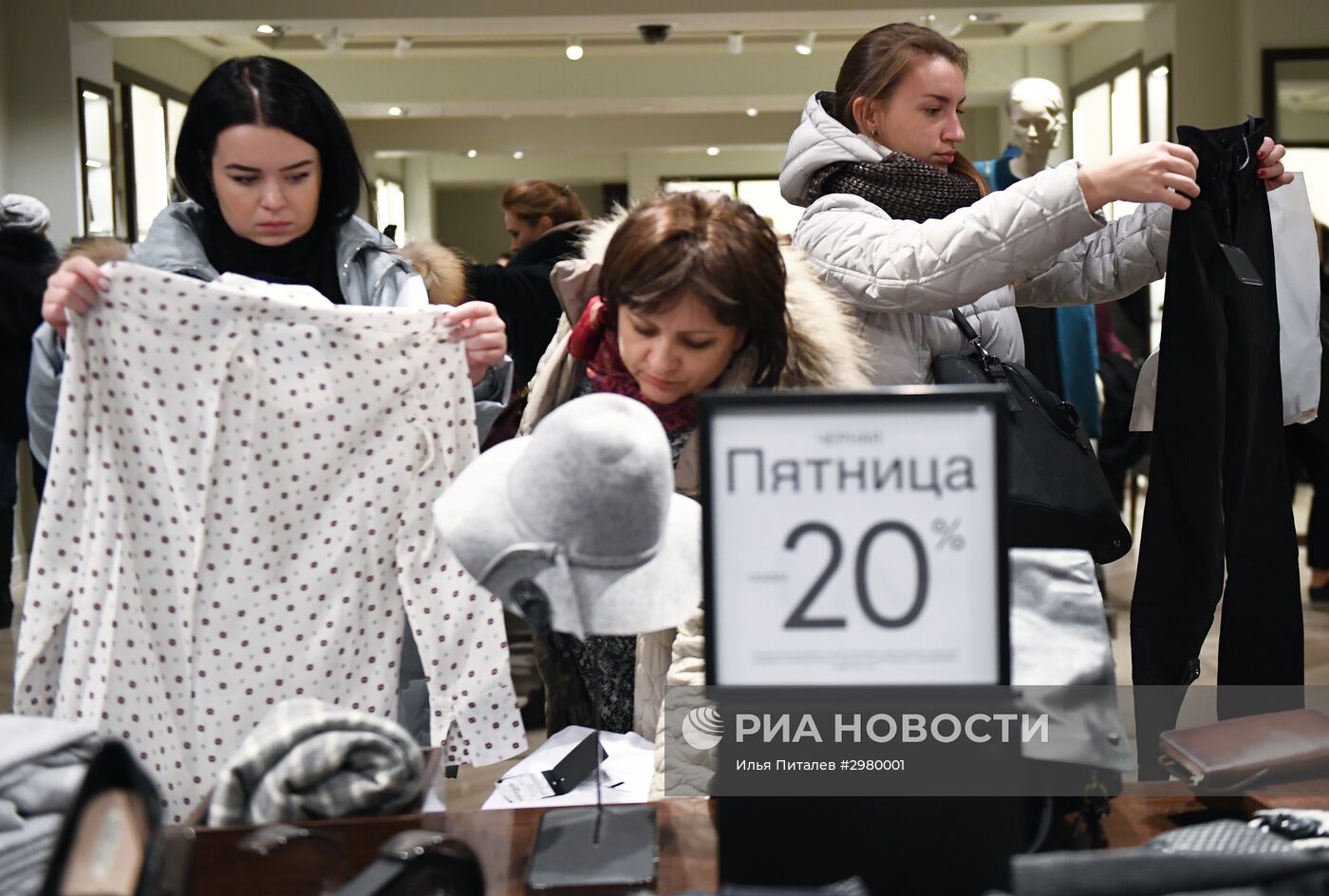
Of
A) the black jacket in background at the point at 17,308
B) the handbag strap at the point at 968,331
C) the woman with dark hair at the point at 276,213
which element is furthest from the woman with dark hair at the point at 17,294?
the handbag strap at the point at 968,331

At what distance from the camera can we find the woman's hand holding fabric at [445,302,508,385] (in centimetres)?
159

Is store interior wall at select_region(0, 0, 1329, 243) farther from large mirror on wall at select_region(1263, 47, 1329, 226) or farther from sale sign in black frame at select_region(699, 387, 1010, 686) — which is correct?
sale sign in black frame at select_region(699, 387, 1010, 686)

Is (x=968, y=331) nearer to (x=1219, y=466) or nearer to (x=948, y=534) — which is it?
(x=1219, y=466)

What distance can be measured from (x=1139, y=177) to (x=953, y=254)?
278 millimetres

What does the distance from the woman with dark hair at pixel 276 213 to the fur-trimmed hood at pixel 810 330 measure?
14 centimetres

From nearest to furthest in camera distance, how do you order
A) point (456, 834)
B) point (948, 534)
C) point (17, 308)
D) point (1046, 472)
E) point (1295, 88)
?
point (948, 534), point (456, 834), point (1046, 472), point (17, 308), point (1295, 88)

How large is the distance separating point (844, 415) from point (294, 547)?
0.84 m

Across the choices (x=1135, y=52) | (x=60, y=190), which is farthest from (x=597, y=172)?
(x=60, y=190)

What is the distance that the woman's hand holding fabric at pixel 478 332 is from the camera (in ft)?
5.21

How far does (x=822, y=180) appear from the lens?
2.04 m

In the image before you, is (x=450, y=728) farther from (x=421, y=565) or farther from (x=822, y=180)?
(x=822, y=180)

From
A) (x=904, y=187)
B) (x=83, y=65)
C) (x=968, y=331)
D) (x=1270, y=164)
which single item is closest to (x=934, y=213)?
(x=904, y=187)

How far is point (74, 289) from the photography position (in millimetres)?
1465

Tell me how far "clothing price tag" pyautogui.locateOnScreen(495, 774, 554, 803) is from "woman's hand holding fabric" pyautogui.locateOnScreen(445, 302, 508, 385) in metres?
0.50
